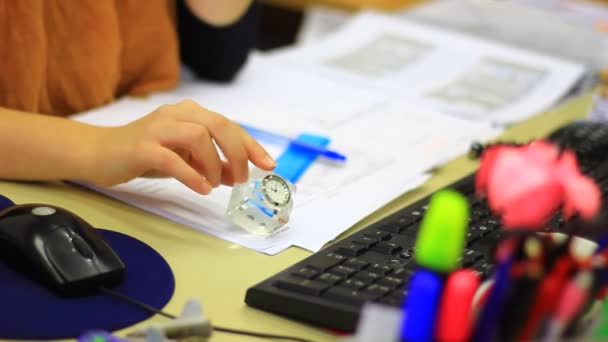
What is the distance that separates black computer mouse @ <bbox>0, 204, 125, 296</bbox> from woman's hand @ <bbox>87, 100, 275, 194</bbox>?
0.10m

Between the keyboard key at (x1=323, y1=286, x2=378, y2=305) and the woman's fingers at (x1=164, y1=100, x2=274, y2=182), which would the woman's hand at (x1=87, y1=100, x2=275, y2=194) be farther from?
the keyboard key at (x1=323, y1=286, x2=378, y2=305)

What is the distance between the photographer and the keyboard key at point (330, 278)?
62 centimetres

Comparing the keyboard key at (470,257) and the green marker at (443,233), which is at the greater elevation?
the green marker at (443,233)

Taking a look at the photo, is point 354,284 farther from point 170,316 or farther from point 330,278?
point 170,316

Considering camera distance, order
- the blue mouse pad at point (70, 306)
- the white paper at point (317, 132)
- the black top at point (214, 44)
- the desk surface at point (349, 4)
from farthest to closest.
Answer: the desk surface at point (349, 4)
the black top at point (214, 44)
the white paper at point (317, 132)
the blue mouse pad at point (70, 306)

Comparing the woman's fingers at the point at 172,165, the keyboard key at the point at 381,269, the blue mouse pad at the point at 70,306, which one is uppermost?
the woman's fingers at the point at 172,165

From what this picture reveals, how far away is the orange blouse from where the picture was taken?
0.92 metres

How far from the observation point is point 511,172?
42 centimetres

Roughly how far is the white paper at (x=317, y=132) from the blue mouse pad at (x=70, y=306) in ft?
0.35

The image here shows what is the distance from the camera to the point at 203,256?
0.69m

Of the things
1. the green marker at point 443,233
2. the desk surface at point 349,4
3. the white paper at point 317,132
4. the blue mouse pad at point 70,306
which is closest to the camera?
the green marker at point 443,233

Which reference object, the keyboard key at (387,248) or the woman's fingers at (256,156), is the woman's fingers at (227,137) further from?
the keyboard key at (387,248)

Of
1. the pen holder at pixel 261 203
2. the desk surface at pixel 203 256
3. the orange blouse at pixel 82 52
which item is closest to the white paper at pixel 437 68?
the orange blouse at pixel 82 52

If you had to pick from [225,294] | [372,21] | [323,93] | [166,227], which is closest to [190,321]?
[225,294]
